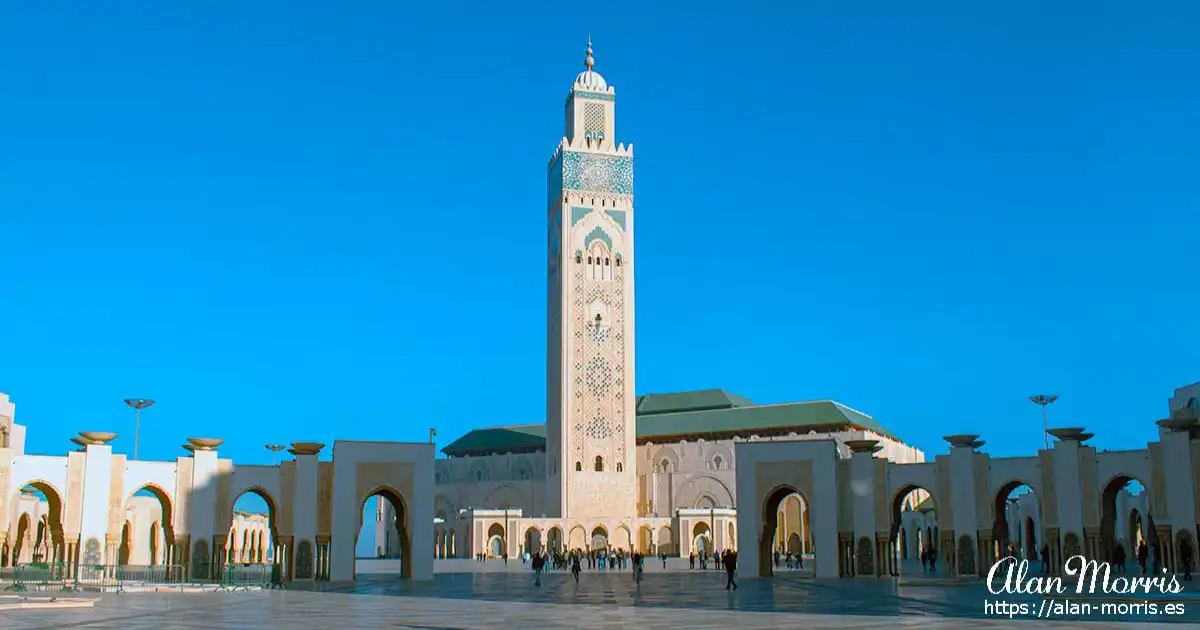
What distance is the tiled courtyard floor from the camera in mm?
14438

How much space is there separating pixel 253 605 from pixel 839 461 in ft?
52.4

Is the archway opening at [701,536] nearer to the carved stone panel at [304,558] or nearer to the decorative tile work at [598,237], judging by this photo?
the decorative tile work at [598,237]

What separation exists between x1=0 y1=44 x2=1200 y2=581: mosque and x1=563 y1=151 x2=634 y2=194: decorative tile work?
3.0 inches

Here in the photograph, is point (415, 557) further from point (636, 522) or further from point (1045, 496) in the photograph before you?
point (636, 522)

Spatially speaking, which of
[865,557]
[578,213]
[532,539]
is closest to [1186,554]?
[865,557]

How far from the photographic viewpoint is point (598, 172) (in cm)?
5728

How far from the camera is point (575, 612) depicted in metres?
17.2

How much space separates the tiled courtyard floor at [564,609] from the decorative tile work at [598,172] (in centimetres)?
3344

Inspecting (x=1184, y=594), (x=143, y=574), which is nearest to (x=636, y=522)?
(x=143, y=574)

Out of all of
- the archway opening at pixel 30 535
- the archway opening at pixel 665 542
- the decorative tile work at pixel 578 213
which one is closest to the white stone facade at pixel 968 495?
the archway opening at pixel 30 535

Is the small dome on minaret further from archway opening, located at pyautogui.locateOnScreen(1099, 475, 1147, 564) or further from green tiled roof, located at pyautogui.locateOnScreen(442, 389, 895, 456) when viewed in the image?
archway opening, located at pyautogui.locateOnScreen(1099, 475, 1147, 564)

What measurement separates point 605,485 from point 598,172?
1463cm

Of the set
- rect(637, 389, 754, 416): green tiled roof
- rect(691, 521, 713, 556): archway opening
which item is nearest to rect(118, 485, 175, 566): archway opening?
rect(691, 521, 713, 556): archway opening

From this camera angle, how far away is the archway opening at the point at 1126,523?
28.2m
